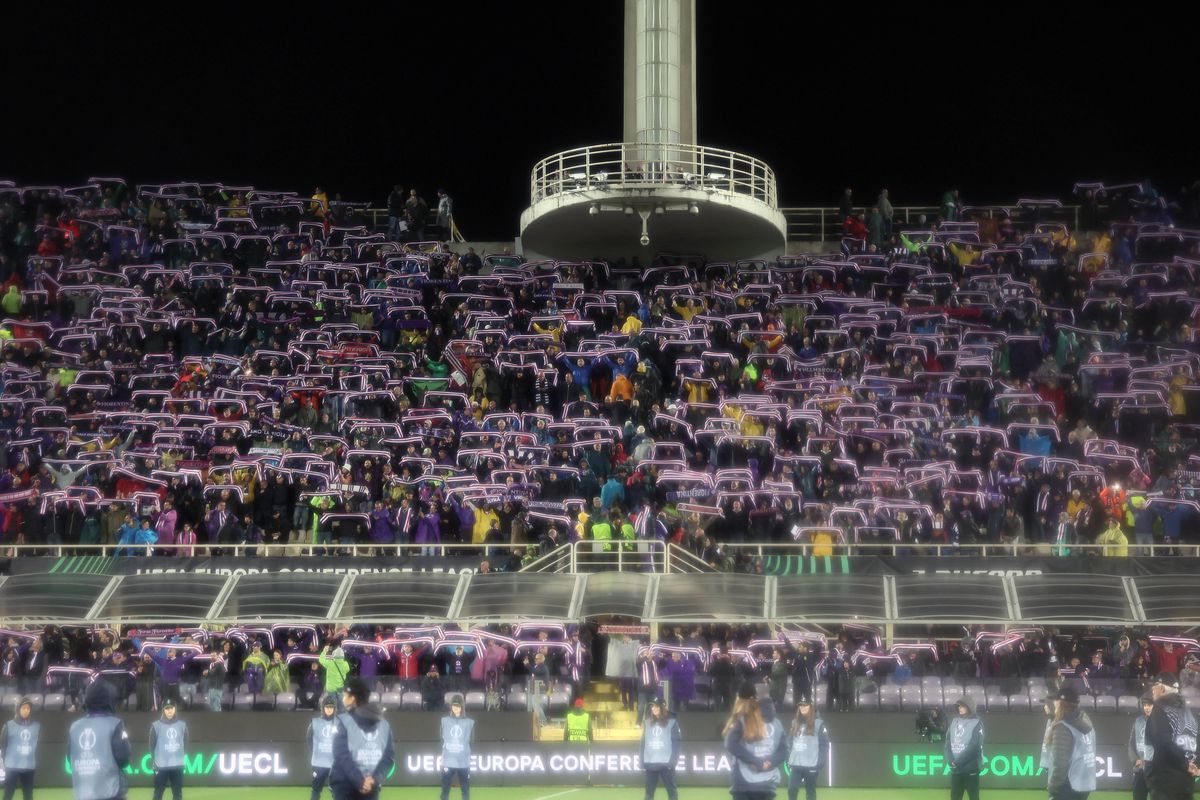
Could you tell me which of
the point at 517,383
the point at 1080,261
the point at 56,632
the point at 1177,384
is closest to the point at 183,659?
the point at 56,632

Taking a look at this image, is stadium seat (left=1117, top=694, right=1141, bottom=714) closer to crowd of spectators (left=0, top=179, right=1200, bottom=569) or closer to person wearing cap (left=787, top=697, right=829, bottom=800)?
crowd of spectators (left=0, top=179, right=1200, bottom=569)

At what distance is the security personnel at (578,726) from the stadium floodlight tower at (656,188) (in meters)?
16.9

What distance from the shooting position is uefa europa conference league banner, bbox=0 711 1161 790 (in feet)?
79.8

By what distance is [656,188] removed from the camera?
128ft

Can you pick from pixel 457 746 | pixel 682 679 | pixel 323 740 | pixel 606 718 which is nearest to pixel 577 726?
pixel 606 718

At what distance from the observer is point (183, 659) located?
87.2 feet

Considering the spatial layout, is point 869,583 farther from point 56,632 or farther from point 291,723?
point 56,632

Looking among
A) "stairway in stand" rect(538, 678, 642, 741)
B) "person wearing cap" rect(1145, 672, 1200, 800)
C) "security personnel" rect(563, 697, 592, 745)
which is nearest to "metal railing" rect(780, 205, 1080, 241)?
"stairway in stand" rect(538, 678, 642, 741)

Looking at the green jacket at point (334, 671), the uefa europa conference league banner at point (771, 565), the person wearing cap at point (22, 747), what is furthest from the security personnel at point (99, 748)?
the uefa europa conference league banner at point (771, 565)

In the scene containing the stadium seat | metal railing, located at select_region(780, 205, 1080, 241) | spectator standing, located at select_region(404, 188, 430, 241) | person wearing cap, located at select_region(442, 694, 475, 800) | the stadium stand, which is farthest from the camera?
metal railing, located at select_region(780, 205, 1080, 241)

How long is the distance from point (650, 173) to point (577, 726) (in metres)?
18.7

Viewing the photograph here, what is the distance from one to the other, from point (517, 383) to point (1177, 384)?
528 inches

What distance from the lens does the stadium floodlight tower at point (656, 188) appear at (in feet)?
129

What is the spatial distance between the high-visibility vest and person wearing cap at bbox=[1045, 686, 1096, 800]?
11329 mm
